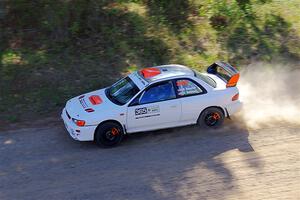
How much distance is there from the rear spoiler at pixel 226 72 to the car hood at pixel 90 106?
2879mm

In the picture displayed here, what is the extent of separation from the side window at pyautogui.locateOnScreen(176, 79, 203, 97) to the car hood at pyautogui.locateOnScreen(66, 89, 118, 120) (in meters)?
1.52

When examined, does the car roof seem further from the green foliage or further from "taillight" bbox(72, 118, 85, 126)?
the green foliage

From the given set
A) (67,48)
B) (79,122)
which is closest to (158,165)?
(79,122)

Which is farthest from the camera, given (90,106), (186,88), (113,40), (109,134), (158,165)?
(113,40)

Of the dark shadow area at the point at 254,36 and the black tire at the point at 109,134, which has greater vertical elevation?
the dark shadow area at the point at 254,36

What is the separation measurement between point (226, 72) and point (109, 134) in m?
3.38

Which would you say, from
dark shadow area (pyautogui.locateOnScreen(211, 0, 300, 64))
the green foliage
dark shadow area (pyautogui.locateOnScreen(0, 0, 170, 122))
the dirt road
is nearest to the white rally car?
the dirt road

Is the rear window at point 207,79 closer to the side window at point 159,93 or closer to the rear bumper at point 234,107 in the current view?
the rear bumper at point 234,107

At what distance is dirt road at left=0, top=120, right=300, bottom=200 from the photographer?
9.21 metres

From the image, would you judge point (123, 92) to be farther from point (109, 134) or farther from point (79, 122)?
point (79, 122)

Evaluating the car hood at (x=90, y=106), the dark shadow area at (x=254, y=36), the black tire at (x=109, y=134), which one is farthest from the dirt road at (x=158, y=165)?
the dark shadow area at (x=254, y=36)

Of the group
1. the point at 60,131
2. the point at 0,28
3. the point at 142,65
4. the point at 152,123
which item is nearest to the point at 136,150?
the point at 152,123

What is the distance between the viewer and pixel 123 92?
11.4 metres

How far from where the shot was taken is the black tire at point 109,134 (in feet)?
35.6
